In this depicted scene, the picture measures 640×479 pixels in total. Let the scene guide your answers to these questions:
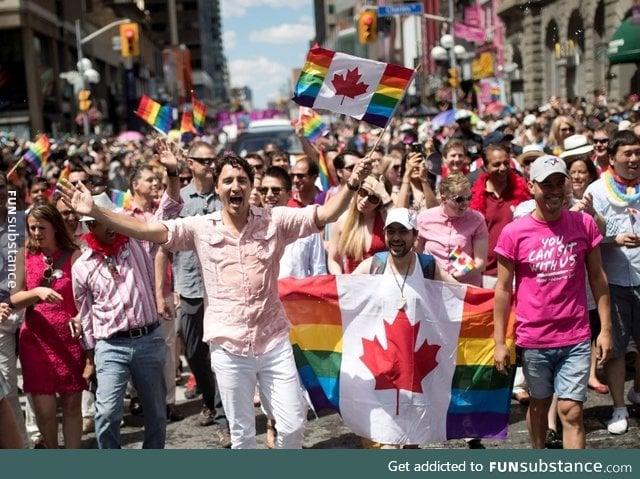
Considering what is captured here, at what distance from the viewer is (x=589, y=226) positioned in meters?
4.89

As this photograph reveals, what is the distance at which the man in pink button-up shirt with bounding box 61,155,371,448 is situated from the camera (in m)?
4.71

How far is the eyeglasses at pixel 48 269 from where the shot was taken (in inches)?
219

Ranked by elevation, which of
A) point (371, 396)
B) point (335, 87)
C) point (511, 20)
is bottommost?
point (371, 396)

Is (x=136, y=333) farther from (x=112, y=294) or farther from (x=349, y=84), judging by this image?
(x=349, y=84)

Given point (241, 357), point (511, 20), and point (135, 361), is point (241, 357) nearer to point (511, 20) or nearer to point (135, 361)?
point (135, 361)

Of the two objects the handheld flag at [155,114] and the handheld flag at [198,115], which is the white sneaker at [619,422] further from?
the handheld flag at [198,115]

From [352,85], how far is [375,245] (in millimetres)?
1250

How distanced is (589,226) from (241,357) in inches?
80.7

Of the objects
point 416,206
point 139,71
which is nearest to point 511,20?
point 416,206

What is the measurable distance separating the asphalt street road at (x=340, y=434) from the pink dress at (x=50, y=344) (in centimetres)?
97

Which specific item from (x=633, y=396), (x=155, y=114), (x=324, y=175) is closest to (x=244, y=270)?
(x=633, y=396)

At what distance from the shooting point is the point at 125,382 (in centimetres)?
517

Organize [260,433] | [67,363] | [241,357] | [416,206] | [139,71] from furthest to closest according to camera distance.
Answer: [139,71], [416,206], [260,433], [67,363], [241,357]

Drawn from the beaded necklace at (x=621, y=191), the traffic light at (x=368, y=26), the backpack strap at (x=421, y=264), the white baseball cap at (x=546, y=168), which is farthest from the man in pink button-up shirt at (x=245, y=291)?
the traffic light at (x=368, y=26)
